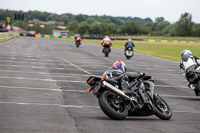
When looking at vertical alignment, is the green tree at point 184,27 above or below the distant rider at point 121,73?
below

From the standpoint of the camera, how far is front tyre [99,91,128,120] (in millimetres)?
8344

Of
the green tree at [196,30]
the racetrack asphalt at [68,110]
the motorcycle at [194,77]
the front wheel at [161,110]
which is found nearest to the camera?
the racetrack asphalt at [68,110]

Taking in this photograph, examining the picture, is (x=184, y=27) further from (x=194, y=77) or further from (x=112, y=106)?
(x=112, y=106)

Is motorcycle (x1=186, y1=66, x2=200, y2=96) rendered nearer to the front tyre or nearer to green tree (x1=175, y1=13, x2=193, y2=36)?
the front tyre

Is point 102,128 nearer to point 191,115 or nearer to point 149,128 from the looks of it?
point 149,128

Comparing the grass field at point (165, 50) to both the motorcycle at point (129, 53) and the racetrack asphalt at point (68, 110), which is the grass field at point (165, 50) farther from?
the racetrack asphalt at point (68, 110)

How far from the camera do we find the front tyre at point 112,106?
8344 millimetres

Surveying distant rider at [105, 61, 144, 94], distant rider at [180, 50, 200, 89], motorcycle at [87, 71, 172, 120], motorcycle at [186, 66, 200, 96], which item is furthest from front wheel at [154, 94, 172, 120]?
distant rider at [180, 50, 200, 89]

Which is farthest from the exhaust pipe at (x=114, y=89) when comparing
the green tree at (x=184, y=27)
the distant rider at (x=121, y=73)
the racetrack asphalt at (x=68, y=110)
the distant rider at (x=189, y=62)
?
the green tree at (x=184, y=27)

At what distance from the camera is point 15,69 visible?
19.7 m

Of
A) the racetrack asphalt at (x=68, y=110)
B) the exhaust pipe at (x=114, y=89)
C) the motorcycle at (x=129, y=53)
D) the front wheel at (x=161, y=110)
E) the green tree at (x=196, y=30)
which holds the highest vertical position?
the exhaust pipe at (x=114, y=89)

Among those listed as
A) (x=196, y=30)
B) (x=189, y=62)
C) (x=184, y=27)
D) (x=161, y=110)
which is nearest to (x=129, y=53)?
(x=189, y=62)

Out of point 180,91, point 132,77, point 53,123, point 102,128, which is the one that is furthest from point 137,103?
point 180,91

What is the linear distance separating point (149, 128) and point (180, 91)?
7347 millimetres
